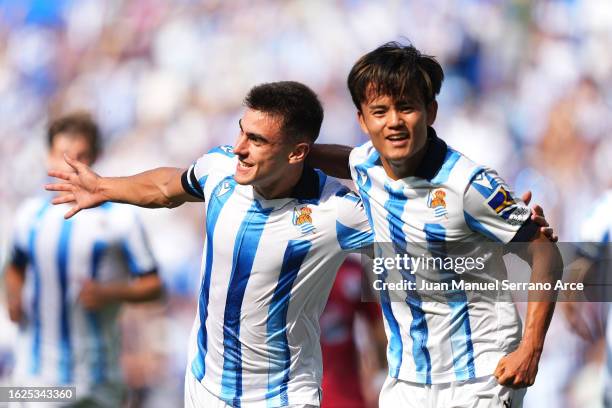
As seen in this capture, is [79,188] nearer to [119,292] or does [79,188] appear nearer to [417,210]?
[119,292]

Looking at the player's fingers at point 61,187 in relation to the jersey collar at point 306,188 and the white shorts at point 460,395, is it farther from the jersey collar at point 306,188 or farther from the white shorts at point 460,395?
the white shorts at point 460,395

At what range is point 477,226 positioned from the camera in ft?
12.3

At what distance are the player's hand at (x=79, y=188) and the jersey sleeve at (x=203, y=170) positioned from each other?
392 millimetres

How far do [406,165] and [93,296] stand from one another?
7.60 feet

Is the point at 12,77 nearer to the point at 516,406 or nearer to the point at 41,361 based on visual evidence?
the point at 41,361

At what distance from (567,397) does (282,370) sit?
3972 millimetres

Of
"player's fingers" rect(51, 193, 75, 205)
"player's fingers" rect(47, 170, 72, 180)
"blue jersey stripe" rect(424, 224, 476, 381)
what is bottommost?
"blue jersey stripe" rect(424, 224, 476, 381)

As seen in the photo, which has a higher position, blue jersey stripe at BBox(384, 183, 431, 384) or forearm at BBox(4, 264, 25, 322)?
forearm at BBox(4, 264, 25, 322)

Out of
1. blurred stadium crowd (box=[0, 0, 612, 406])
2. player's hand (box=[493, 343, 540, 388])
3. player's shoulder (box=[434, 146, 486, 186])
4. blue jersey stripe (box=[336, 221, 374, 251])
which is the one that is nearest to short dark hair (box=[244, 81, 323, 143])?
blue jersey stripe (box=[336, 221, 374, 251])

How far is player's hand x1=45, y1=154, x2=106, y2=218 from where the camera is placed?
4508 mm

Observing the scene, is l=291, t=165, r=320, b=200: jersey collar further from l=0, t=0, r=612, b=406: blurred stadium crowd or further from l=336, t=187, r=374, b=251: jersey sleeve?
l=0, t=0, r=612, b=406: blurred stadium crowd

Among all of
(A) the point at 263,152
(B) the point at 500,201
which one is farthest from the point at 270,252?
(B) the point at 500,201

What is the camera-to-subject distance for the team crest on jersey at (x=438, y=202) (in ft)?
12.5

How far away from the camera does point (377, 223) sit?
4.04 metres
